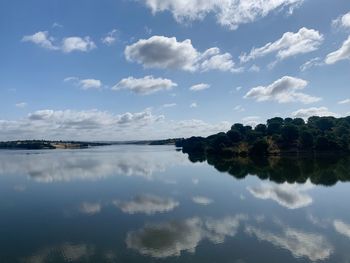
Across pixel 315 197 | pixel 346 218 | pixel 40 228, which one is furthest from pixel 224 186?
pixel 40 228

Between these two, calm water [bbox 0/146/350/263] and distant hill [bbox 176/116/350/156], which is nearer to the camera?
calm water [bbox 0/146/350/263]

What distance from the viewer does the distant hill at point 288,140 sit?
115 meters

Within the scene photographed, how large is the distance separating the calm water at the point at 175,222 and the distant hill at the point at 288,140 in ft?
206

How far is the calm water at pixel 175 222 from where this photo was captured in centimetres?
2155

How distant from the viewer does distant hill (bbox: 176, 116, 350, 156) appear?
378 ft

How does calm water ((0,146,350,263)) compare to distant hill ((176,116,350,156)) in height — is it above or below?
below

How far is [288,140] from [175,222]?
103m

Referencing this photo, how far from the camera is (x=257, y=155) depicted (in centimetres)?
11731

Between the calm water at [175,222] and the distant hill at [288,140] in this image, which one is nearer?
the calm water at [175,222]

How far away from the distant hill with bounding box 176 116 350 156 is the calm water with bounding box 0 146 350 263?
6278 centimetres

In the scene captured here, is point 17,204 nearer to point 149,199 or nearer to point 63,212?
point 63,212

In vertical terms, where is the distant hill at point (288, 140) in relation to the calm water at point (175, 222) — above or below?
above

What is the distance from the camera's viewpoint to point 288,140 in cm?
12406

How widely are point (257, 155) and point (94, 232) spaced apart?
318ft
